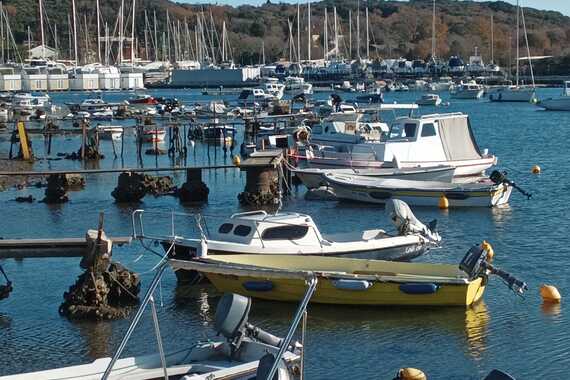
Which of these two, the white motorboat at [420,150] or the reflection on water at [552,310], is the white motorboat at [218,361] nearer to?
the reflection on water at [552,310]

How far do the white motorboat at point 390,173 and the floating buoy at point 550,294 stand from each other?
17.5 meters

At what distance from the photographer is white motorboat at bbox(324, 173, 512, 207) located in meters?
40.4

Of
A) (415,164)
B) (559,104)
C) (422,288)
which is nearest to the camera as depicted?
(422,288)

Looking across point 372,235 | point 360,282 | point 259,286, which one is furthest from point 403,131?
point 360,282

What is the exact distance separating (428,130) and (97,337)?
25.4m

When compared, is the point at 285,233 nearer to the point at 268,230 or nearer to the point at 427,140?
the point at 268,230

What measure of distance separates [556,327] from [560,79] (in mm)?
160464

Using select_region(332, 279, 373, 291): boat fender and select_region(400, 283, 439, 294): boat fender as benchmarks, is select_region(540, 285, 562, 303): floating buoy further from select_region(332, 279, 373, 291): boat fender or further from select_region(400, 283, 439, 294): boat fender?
select_region(332, 279, 373, 291): boat fender

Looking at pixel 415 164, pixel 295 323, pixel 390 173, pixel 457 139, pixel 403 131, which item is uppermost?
pixel 403 131

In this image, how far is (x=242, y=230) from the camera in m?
27.0

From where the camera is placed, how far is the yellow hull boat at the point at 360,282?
24703mm

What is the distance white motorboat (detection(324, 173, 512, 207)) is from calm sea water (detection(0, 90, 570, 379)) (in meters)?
0.52

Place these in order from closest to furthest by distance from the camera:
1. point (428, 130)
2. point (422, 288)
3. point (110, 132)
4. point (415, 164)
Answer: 1. point (422, 288)
2. point (415, 164)
3. point (428, 130)
4. point (110, 132)

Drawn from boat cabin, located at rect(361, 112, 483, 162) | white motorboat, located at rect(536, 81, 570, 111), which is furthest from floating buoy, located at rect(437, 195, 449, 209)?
white motorboat, located at rect(536, 81, 570, 111)
